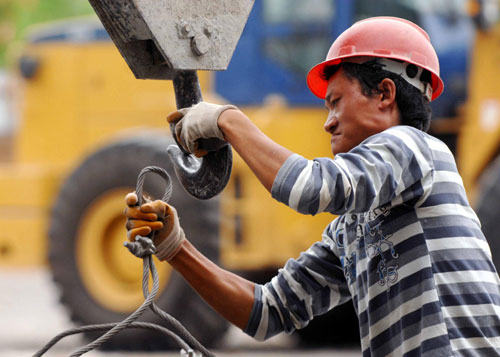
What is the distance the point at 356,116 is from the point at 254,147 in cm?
35

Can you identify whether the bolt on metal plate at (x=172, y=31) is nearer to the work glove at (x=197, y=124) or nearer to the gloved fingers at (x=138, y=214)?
the work glove at (x=197, y=124)

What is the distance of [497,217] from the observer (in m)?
5.93

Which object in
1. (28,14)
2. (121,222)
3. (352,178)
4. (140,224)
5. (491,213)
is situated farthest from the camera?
(28,14)

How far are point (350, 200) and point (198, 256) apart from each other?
71cm

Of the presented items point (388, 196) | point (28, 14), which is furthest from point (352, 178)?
point (28, 14)

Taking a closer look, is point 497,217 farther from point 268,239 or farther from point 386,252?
point 386,252

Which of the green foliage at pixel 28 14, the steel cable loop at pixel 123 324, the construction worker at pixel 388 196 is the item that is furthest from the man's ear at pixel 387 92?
the green foliage at pixel 28 14

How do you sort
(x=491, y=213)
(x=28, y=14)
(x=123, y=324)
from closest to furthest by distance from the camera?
(x=123, y=324) → (x=491, y=213) → (x=28, y=14)

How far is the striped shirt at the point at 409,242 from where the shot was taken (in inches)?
82.0

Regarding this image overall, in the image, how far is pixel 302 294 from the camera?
2713mm

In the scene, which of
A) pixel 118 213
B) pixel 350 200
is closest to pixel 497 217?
pixel 118 213

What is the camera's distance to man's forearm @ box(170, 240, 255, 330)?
2.64 metres

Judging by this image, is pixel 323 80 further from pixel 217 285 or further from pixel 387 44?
pixel 217 285

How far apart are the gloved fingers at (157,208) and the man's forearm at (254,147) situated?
33 centimetres
